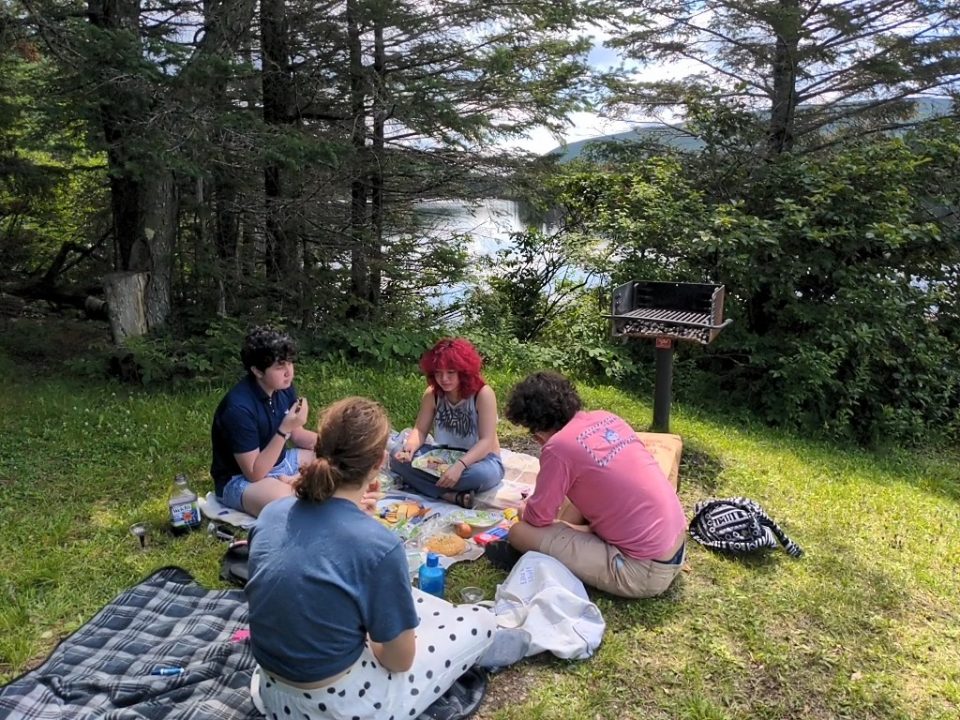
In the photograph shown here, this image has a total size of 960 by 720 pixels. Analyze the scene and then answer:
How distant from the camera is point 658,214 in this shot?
6.91 m

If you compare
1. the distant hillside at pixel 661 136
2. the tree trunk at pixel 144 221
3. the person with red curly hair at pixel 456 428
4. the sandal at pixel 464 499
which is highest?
the distant hillside at pixel 661 136

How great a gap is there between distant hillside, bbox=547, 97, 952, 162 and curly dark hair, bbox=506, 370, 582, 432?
5715 millimetres

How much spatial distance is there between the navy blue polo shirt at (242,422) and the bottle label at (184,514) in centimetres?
24

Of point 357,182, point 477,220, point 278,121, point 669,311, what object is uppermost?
point 278,121

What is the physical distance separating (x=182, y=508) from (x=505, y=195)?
5353mm

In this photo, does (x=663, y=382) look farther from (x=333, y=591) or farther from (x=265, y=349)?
(x=333, y=591)

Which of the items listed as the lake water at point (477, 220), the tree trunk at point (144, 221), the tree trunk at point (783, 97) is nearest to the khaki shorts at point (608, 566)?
the tree trunk at point (144, 221)

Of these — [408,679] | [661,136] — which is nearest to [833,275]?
[661,136]

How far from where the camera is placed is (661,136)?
8852mm

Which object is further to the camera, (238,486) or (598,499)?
(238,486)

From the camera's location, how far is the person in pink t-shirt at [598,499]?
2.86 meters

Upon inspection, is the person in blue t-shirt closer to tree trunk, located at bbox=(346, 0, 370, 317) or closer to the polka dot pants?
the polka dot pants

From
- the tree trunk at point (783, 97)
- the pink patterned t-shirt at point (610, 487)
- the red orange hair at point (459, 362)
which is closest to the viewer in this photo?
the pink patterned t-shirt at point (610, 487)

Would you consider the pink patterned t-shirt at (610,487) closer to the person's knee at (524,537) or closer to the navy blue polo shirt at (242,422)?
the person's knee at (524,537)
